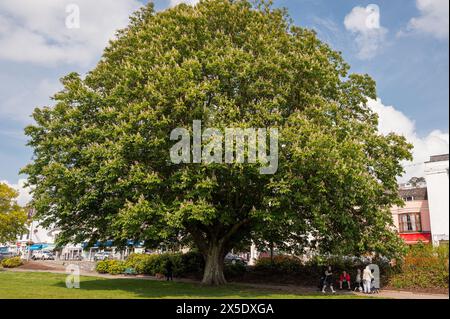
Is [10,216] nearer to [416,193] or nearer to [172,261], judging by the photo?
[172,261]

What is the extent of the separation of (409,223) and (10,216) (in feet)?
176

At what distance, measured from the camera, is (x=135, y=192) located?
23.7 m

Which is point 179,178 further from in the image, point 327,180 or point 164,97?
point 327,180

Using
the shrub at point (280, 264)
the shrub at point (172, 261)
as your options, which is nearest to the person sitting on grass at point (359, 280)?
the shrub at point (280, 264)

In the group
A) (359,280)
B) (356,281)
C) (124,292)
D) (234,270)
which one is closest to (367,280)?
(359,280)

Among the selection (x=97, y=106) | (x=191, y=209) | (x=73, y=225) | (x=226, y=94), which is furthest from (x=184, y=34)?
(x=73, y=225)

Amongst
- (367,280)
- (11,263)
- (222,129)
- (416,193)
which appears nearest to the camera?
(222,129)

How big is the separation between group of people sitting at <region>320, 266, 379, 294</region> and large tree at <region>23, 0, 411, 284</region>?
1.88 meters

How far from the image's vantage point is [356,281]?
95.8 ft

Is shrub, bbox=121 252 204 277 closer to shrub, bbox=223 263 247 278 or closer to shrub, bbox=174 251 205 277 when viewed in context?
shrub, bbox=174 251 205 277

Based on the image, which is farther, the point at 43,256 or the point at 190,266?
the point at 43,256

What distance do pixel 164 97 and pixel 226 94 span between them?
3.93 m

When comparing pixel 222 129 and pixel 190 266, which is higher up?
pixel 222 129
